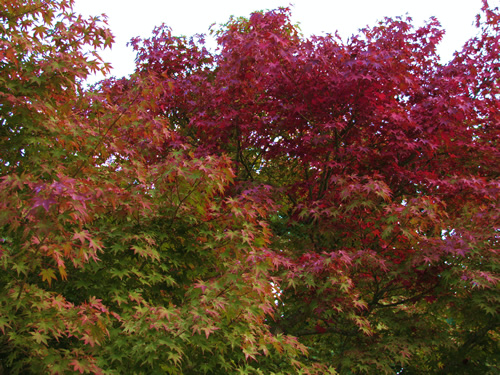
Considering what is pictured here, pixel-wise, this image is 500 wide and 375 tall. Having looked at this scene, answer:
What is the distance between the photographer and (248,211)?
4.78 meters

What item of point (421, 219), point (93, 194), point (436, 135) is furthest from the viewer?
point (436, 135)

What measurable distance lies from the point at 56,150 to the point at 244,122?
3293 mm

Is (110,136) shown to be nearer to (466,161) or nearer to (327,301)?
(327,301)

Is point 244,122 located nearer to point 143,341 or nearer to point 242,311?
point 242,311

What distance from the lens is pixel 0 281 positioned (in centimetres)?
425

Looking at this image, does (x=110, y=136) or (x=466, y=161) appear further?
(x=466, y=161)

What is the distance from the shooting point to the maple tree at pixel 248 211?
3.89m

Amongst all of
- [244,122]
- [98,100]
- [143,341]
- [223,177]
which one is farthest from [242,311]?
[244,122]

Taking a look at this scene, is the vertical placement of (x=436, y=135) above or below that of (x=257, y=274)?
above

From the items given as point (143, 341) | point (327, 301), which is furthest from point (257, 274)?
point (327, 301)

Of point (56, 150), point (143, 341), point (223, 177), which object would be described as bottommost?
point (143, 341)

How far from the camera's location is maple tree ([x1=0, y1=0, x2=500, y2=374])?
12.8 ft

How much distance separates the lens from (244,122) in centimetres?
722

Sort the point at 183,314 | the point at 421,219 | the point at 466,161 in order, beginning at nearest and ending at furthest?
the point at 183,314 → the point at 421,219 → the point at 466,161
